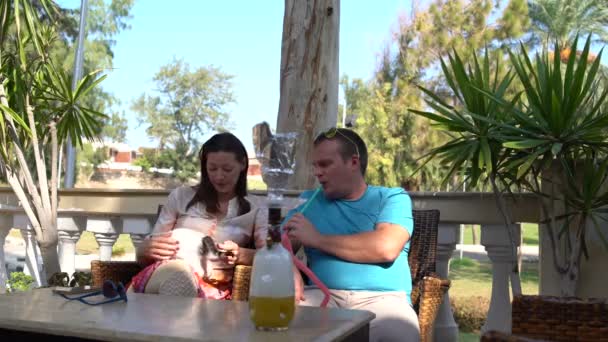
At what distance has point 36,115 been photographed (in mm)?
3930

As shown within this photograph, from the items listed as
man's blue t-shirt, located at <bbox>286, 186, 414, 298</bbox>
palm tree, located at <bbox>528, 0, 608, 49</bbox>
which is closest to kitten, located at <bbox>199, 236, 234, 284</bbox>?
man's blue t-shirt, located at <bbox>286, 186, 414, 298</bbox>

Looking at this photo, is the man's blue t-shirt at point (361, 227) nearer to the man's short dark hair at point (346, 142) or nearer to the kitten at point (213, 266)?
the man's short dark hair at point (346, 142)

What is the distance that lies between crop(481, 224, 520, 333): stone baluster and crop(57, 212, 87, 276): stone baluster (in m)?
2.22

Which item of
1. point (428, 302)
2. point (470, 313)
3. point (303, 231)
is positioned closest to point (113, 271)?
point (303, 231)

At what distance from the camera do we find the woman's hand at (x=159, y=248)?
251 cm

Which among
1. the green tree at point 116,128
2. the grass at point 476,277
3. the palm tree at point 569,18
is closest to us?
the grass at point 476,277

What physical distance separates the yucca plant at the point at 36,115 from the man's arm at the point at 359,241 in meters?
1.73

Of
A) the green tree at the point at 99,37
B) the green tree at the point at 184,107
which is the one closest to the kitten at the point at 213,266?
the green tree at the point at 99,37

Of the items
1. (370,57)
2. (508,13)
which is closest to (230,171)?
(508,13)

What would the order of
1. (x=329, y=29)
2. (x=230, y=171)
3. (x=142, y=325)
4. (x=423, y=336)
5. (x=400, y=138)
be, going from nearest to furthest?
(x=142, y=325), (x=423, y=336), (x=230, y=171), (x=329, y=29), (x=400, y=138)

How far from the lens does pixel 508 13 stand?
1827 centimetres

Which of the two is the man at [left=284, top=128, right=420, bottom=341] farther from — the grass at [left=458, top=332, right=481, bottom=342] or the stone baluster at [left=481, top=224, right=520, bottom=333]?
the grass at [left=458, top=332, right=481, bottom=342]

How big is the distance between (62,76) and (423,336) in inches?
99.6

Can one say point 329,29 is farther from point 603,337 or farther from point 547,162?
point 603,337
